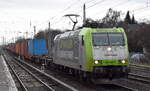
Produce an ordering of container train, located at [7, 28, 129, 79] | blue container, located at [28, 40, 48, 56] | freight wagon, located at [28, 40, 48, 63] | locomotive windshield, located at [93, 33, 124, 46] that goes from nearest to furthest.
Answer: container train, located at [7, 28, 129, 79] < locomotive windshield, located at [93, 33, 124, 46] < freight wagon, located at [28, 40, 48, 63] < blue container, located at [28, 40, 48, 56]

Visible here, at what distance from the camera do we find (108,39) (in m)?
16.2

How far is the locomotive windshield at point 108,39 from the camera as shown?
16.0 meters

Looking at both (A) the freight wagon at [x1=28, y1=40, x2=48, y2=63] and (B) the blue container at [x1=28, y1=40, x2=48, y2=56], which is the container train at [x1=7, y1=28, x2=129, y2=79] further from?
(B) the blue container at [x1=28, y1=40, x2=48, y2=56]

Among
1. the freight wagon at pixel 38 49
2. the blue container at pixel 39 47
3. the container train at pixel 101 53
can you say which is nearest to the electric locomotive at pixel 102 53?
the container train at pixel 101 53

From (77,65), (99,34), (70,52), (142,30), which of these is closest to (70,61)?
(70,52)

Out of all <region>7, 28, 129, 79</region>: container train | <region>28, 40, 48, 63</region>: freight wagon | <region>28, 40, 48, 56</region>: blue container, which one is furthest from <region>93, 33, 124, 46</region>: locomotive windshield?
<region>28, 40, 48, 56</region>: blue container

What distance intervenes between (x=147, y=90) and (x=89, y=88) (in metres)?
2.85

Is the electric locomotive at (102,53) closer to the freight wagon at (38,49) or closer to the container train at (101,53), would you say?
the container train at (101,53)

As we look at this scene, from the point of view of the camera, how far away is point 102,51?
15.6m

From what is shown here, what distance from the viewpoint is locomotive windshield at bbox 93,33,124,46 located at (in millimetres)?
16016

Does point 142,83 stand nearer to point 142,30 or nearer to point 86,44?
point 86,44

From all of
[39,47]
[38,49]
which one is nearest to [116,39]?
[39,47]

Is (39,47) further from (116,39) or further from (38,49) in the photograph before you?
(116,39)

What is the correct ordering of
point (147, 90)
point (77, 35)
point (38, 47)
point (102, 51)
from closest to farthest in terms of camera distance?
point (147, 90) → point (102, 51) → point (77, 35) → point (38, 47)
